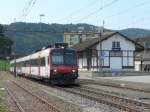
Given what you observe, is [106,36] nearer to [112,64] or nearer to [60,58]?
[112,64]

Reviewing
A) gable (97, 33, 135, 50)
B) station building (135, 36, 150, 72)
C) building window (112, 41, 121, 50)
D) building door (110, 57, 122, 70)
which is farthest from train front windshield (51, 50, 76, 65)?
station building (135, 36, 150, 72)

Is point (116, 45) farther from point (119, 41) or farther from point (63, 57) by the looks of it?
point (63, 57)

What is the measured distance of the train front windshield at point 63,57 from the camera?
36.2m

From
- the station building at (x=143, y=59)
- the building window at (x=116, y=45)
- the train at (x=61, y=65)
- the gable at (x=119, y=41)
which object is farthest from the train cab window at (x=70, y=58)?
the station building at (x=143, y=59)

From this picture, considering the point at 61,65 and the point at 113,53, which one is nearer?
the point at 61,65

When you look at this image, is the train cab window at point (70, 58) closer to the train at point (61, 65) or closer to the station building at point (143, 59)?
the train at point (61, 65)

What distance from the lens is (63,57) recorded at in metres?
36.3

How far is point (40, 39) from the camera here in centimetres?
15025

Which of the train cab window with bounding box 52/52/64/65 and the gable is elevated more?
the gable

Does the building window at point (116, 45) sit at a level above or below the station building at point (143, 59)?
above

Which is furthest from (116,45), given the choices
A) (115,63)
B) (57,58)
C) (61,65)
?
(61,65)

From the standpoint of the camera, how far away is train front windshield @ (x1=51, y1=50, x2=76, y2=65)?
36188 millimetres

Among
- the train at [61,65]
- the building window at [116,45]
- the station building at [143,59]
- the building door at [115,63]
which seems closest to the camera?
the train at [61,65]

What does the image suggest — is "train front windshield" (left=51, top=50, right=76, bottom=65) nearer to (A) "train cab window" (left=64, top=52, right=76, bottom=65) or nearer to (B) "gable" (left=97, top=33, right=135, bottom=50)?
(A) "train cab window" (left=64, top=52, right=76, bottom=65)
